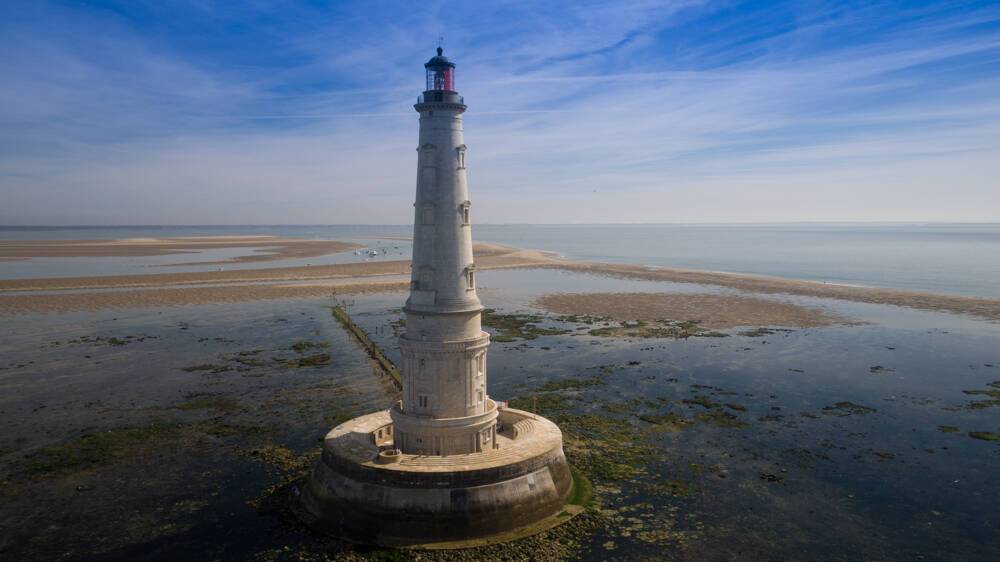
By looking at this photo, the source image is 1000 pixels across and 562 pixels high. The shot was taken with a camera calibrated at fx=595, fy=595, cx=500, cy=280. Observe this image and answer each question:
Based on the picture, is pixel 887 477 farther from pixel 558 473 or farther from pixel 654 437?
pixel 558 473

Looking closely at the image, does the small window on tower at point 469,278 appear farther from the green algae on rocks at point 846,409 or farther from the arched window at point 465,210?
the green algae on rocks at point 846,409

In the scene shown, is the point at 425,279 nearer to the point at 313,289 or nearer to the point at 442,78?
the point at 442,78

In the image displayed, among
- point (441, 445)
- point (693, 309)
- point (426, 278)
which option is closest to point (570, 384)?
point (441, 445)

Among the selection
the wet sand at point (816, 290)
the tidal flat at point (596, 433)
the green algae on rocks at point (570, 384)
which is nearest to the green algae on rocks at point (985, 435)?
the tidal flat at point (596, 433)

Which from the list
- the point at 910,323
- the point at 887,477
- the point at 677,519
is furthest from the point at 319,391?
the point at 910,323

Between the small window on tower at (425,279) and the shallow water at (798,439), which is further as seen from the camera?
the small window on tower at (425,279)
